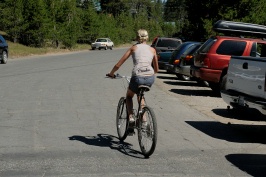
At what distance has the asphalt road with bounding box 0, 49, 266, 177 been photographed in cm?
565

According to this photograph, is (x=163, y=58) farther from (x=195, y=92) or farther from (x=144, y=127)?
(x=144, y=127)

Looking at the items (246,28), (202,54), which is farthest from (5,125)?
(202,54)

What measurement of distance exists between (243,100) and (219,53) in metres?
5.39

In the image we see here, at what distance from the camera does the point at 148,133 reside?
6.20 metres

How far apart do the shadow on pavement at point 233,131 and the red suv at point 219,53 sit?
385 cm

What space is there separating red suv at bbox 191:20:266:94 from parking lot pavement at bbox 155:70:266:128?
73 centimetres

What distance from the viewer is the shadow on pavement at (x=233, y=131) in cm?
766

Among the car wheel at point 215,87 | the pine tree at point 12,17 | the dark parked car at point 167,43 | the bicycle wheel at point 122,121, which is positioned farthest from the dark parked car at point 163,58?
the pine tree at point 12,17

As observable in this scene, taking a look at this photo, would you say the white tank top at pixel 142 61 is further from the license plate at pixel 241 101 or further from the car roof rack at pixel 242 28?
the car roof rack at pixel 242 28

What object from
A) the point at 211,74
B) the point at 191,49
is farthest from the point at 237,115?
the point at 191,49

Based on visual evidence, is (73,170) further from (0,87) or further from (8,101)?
(0,87)

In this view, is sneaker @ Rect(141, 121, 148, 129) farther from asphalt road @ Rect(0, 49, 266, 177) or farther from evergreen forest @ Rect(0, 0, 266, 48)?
evergreen forest @ Rect(0, 0, 266, 48)

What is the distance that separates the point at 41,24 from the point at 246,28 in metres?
38.3

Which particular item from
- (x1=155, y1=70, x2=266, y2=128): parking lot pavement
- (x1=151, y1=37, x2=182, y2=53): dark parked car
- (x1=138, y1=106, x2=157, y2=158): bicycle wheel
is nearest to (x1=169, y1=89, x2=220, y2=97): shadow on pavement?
(x1=155, y1=70, x2=266, y2=128): parking lot pavement
